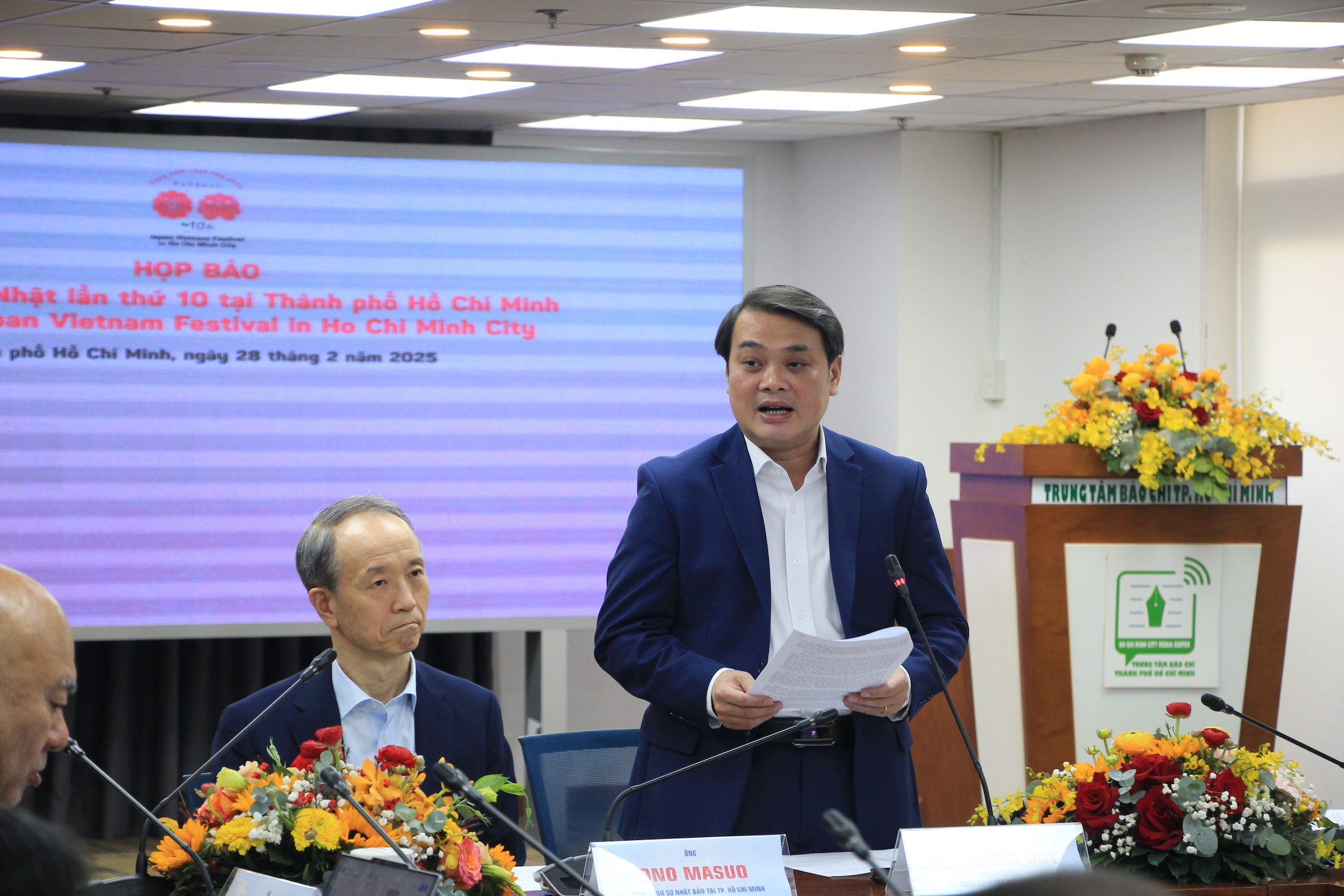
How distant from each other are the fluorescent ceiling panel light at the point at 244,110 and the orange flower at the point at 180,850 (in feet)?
15.3

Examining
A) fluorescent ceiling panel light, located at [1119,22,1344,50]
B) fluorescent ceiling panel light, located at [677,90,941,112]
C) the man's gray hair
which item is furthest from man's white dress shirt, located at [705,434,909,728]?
fluorescent ceiling panel light, located at [677,90,941,112]

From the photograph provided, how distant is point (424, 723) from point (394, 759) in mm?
653

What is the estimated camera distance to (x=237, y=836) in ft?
6.64

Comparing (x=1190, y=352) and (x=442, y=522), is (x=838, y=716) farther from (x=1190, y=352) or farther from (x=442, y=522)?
(x=1190, y=352)

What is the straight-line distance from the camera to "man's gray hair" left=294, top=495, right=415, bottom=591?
9.32ft

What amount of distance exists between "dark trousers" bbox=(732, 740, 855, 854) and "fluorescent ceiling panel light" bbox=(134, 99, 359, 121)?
4.36 metres

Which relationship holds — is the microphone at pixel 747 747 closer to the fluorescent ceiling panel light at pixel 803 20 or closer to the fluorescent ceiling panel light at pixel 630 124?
the fluorescent ceiling panel light at pixel 803 20

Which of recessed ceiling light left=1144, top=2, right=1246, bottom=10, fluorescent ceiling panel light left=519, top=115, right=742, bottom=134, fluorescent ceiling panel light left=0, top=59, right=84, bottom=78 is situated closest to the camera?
recessed ceiling light left=1144, top=2, right=1246, bottom=10

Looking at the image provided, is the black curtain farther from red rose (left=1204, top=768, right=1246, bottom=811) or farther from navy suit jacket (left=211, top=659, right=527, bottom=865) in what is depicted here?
red rose (left=1204, top=768, right=1246, bottom=811)

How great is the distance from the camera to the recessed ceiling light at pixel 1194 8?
4402mm

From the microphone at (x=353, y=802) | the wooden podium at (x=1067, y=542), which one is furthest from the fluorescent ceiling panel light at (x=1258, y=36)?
the microphone at (x=353, y=802)

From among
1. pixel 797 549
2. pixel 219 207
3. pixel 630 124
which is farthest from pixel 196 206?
pixel 797 549

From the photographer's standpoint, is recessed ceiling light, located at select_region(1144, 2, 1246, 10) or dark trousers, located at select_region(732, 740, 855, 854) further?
recessed ceiling light, located at select_region(1144, 2, 1246, 10)

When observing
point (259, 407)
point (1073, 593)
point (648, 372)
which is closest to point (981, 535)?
point (1073, 593)
